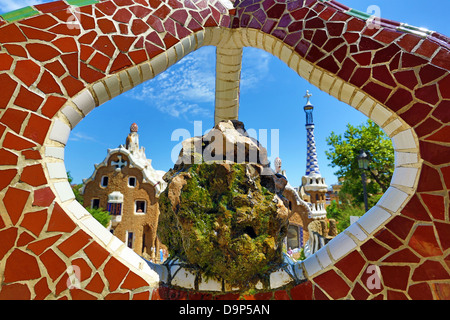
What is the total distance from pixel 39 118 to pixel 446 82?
318 centimetres

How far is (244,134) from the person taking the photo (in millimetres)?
2330

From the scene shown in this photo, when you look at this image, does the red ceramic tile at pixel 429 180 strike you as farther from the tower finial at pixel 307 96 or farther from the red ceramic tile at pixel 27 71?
the tower finial at pixel 307 96

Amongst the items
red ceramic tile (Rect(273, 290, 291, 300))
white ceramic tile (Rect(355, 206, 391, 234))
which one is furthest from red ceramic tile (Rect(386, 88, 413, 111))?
red ceramic tile (Rect(273, 290, 291, 300))

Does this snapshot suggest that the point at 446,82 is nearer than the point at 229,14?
Yes

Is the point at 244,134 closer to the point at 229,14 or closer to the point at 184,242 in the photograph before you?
the point at 184,242

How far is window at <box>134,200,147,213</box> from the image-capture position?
1256 centimetres

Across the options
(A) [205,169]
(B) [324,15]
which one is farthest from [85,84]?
(B) [324,15]

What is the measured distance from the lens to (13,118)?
6.05 feet

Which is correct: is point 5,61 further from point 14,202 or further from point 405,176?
point 405,176

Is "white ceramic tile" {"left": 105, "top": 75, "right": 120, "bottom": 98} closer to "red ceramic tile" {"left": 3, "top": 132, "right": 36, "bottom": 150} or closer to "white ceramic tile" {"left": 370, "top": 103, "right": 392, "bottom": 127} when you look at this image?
"red ceramic tile" {"left": 3, "top": 132, "right": 36, "bottom": 150}

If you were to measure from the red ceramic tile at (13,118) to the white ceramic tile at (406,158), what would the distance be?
2939 mm

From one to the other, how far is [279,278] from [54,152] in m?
1.97

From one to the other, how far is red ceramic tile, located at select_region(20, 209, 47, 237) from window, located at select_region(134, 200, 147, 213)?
11325 mm

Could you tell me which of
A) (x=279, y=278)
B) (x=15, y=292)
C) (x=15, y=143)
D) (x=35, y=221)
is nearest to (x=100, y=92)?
(x=15, y=143)
